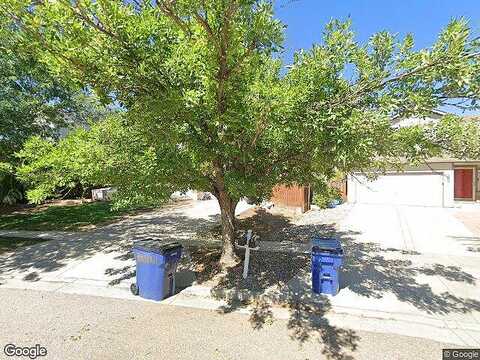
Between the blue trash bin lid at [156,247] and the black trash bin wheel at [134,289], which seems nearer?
the blue trash bin lid at [156,247]

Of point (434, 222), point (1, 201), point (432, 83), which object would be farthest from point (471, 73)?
point (1, 201)

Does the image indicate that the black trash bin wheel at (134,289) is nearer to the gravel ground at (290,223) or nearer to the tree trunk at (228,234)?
the tree trunk at (228,234)

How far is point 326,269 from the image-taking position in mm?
6590

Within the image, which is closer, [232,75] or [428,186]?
[232,75]

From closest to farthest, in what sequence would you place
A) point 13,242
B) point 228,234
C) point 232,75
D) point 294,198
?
point 232,75, point 228,234, point 13,242, point 294,198

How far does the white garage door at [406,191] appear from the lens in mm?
19922

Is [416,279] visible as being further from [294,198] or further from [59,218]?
[59,218]

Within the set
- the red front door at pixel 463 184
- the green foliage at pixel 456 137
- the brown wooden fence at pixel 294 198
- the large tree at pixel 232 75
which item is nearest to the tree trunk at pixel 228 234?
the large tree at pixel 232 75

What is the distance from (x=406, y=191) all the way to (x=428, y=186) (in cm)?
124

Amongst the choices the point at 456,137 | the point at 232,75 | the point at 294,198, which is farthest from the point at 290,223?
the point at 232,75

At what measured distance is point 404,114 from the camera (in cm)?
480

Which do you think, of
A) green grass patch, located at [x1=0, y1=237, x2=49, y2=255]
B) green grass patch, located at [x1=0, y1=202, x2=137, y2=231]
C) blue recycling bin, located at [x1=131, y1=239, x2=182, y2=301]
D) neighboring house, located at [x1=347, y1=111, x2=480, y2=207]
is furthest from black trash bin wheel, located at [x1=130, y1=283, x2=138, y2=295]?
neighboring house, located at [x1=347, y1=111, x2=480, y2=207]

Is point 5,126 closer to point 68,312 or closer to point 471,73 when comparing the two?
point 68,312

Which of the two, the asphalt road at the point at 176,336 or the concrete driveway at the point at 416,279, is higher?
the concrete driveway at the point at 416,279
